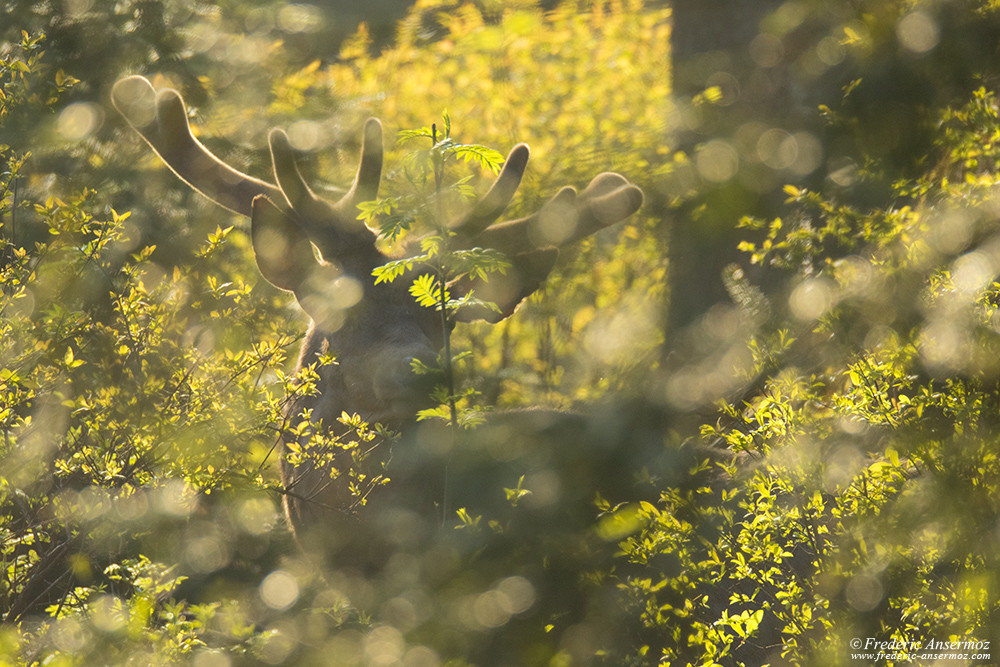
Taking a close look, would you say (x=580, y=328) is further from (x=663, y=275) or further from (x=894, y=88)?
(x=894, y=88)

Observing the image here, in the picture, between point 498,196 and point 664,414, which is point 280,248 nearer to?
point 498,196

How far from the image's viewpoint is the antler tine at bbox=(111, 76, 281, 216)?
3820 mm

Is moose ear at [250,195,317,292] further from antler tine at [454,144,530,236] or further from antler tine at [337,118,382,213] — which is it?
antler tine at [454,144,530,236]

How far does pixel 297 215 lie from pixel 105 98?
2.71 metres

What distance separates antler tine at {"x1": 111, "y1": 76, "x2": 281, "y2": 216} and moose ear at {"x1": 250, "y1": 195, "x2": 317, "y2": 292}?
0.37m

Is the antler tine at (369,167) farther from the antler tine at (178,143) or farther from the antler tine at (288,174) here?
the antler tine at (178,143)

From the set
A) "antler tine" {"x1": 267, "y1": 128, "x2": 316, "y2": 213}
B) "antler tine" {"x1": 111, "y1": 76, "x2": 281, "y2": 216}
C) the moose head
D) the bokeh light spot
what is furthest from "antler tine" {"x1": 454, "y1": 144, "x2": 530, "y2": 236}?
the bokeh light spot

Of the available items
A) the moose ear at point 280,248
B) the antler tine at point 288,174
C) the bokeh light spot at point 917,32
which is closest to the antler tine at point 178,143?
the antler tine at point 288,174

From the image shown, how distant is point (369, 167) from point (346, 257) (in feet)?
1.59

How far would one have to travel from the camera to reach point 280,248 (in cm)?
385

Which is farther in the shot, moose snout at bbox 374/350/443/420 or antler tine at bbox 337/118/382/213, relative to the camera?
antler tine at bbox 337/118/382/213

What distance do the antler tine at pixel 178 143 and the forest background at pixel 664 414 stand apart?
49cm

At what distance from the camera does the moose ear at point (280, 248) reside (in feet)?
11.8

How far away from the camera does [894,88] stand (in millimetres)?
2480
